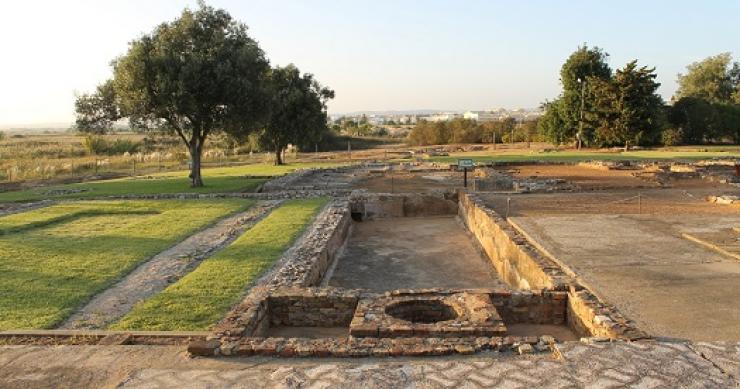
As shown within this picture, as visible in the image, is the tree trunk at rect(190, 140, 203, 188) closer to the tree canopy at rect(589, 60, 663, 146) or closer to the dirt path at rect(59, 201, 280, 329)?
the dirt path at rect(59, 201, 280, 329)

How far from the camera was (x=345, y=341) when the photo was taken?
18.6 feet

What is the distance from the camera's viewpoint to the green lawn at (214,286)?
6949 mm

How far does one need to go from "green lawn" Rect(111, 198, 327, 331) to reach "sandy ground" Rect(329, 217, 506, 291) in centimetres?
A: 152

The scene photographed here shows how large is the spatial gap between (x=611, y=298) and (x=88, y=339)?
6.47 meters

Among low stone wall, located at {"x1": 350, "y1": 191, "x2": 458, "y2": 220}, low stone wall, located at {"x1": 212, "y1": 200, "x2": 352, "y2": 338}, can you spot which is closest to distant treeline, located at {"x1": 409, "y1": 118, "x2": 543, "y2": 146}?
low stone wall, located at {"x1": 350, "y1": 191, "x2": 458, "y2": 220}

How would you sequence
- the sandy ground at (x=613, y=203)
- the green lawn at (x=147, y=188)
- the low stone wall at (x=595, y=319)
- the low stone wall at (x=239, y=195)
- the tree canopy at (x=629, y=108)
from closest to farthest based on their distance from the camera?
the low stone wall at (x=595, y=319) < the sandy ground at (x=613, y=203) < the low stone wall at (x=239, y=195) < the green lawn at (x=147, y=188) < the tree canopy at (x=629, y=108)

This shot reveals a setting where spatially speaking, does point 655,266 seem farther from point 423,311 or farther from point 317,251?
point 317,251

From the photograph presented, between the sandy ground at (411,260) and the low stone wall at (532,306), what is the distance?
279 cm

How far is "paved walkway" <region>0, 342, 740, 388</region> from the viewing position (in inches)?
185

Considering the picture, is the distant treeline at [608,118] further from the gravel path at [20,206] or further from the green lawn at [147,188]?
the gravel path at [20,206]

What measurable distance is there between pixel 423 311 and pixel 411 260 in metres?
4.82

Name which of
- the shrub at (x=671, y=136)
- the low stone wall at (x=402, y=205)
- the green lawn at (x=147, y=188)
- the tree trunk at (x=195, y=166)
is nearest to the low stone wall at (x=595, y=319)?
the low stone wall at (x=402, y=205)

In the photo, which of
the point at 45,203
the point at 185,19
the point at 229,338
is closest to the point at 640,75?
the point at 185,19

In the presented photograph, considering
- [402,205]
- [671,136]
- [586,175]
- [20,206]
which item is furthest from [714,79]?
[20,206]
